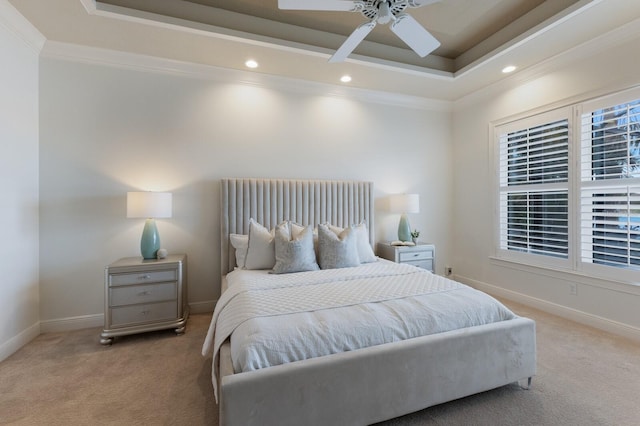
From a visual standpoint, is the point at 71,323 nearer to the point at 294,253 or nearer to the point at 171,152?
the point at 171,152

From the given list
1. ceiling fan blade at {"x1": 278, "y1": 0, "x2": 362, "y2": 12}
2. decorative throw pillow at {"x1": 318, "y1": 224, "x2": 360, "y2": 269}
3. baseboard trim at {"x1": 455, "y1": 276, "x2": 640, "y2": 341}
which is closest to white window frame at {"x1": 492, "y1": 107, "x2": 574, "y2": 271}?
baseboard trim at {"x1": 455, "y1": 276, "x2": 640, "y2": 341}

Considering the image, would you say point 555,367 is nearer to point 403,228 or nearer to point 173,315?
point 403,228

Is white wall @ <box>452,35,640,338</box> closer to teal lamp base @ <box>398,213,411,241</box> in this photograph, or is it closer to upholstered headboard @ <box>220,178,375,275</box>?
teal lamp base @ <box>398,213,411,241</box>

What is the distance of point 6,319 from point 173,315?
1.28m

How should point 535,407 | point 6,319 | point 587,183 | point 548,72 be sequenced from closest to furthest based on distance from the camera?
point 535,407 → point 6,319 → point 587,183 → point 548,72

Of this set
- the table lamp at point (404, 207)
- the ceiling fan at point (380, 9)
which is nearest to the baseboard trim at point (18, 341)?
the ceiling fan at point (380, 9)

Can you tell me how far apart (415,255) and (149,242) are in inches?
125

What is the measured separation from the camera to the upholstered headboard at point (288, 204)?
3.32 metres

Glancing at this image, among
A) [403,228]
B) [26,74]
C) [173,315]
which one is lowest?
[173,315]

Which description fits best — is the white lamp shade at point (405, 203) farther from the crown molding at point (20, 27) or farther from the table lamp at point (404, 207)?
the crown molding at point (20, 27)

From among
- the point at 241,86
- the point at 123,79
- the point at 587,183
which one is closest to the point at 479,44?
the point at 587,183

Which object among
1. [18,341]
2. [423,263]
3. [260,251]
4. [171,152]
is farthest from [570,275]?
[18,341]

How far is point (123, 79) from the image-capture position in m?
3.12

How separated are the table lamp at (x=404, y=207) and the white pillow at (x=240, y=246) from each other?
2.11 metres
